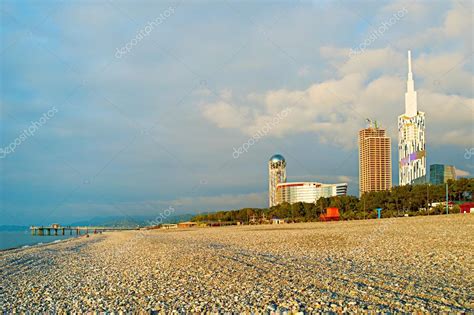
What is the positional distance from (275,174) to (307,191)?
30.8m

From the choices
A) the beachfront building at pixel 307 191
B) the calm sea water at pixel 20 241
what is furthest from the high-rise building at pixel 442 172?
the calm sea water at pixel 20 241

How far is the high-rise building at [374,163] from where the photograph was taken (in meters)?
137

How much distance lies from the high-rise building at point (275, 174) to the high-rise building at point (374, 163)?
43.4 meters

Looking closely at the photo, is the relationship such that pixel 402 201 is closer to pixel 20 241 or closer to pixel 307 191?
pixel 20 241

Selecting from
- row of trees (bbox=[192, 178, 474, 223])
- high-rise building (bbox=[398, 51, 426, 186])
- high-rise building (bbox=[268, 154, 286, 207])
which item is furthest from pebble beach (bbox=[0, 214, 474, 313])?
high-rise building (bbox=[268, 154, 286, 207])

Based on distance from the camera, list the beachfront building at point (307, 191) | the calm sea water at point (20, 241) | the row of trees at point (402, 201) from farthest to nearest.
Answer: the beachfront building at point (307, 191)
the row of trees at point (402, 201)
the calm sea water at point (20, 241)

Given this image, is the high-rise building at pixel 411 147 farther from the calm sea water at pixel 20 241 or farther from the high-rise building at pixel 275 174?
the calm sea water at pixel 20 241

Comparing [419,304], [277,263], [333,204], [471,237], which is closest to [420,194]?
[333,204]


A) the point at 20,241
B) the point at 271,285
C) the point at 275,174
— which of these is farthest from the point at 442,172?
the point at 275,174

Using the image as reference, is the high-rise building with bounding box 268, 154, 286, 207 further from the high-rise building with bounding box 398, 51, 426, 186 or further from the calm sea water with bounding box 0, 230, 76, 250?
the calm sea water with bounding box 0, 230, 76, 250

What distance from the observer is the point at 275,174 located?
187125mm

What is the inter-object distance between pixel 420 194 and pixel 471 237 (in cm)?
4347

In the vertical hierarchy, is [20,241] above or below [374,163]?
below

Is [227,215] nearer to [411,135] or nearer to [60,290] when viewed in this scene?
[411,135]
